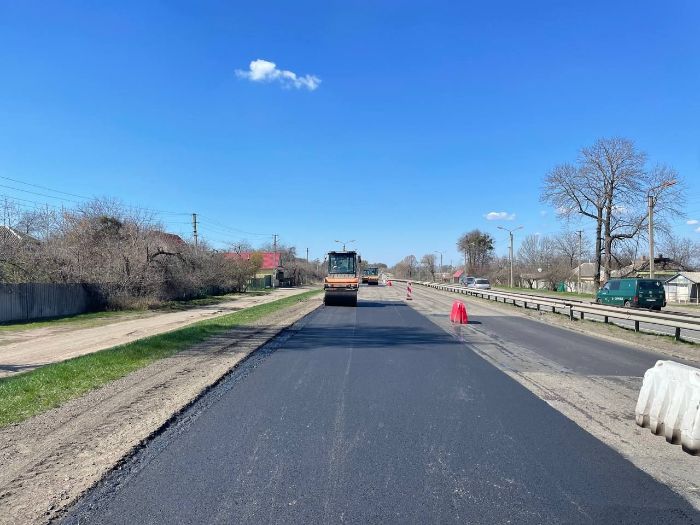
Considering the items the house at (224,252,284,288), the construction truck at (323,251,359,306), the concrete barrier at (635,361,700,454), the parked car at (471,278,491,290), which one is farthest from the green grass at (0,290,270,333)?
the house at (224,252,284,288)

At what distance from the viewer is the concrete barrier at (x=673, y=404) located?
18.3ft

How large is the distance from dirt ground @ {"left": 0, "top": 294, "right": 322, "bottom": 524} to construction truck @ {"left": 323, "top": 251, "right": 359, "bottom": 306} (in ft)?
71.0

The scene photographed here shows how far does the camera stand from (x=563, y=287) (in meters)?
70.6

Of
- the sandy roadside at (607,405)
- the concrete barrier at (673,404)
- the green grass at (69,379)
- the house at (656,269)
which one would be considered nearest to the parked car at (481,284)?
the house at (656,269)

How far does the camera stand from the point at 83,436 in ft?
19.8

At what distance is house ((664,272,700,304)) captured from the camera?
169 ft

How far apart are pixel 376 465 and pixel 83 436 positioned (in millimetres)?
3357

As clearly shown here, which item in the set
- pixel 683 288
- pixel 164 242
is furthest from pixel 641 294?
pixel 164 242

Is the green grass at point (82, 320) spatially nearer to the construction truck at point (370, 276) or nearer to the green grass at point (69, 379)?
the green grass at point (69, 379)

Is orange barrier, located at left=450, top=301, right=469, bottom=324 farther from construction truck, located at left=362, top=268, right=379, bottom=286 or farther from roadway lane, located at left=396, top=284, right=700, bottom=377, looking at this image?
construction truck, located at left=362, top=268, right=379, bottom=286

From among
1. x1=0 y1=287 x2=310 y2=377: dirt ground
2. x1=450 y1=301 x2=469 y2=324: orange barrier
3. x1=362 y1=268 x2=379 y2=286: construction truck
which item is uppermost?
x1=362 y1=268 x2=379 y2=286: construction truck

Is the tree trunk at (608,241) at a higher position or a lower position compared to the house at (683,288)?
higher

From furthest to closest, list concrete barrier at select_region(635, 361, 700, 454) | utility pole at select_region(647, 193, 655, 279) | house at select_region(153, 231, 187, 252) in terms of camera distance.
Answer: house at select_region(153, 231, 187, 252) → utility pole at select_region(647, 193, 655, 279) → concrete barrier at select_region(635, 361, 700, 454)

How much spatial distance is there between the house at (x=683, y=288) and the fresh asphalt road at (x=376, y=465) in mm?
52123
